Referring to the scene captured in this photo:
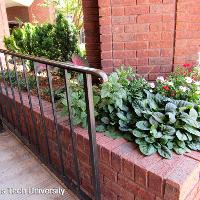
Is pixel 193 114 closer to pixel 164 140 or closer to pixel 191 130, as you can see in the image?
pixel 191 130

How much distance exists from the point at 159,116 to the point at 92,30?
1688mm

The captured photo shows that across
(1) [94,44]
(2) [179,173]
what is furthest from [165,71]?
(2) [179,173]

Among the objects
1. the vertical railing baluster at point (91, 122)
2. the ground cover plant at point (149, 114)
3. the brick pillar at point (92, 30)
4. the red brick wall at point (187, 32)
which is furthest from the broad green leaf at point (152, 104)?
the brick pillar at point (92, 30)

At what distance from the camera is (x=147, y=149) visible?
4.80ft

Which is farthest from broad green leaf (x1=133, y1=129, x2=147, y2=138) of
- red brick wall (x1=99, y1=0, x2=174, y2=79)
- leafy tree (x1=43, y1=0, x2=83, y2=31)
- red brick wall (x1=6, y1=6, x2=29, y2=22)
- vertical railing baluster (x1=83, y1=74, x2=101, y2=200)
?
red brick wall (x1=6, y1=6, x2=29, y2=22)

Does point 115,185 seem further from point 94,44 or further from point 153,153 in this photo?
point 94,44

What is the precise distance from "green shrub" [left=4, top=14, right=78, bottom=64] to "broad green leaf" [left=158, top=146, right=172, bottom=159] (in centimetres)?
304

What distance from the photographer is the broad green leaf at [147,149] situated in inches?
56.8

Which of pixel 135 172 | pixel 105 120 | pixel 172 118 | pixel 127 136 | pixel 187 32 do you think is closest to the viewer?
pixel 135 172

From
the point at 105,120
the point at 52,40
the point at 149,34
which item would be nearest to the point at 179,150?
the point at 105,120

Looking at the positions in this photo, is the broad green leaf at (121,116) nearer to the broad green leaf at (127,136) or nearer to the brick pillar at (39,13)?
the broad green leaf at (127,136)

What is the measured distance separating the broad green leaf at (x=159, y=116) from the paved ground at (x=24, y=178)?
102 cm

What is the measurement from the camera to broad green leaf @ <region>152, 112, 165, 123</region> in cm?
157

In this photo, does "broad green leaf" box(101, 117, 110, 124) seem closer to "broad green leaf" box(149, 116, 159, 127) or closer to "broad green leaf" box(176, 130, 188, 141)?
"broad green leaf" box(149, 116, 159, 127)
